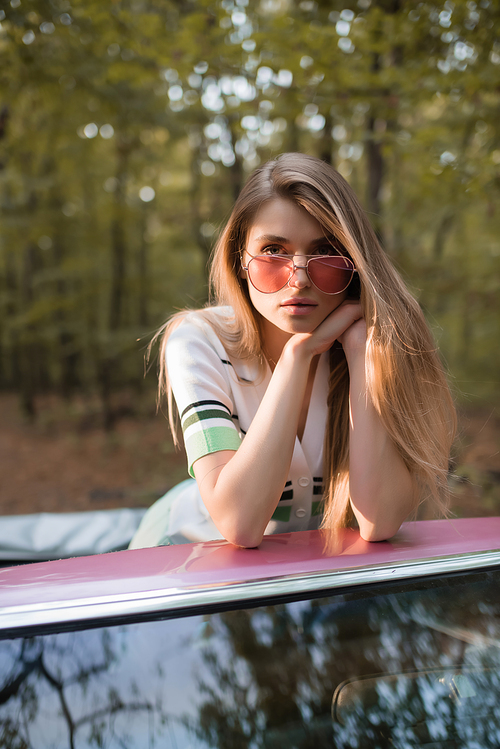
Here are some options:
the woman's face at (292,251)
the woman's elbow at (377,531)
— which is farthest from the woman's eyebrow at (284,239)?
the woman's elbow at (377,531)

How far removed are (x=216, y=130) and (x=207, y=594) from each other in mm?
8621

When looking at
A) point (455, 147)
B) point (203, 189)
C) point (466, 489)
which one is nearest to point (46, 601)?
point (455, 147)

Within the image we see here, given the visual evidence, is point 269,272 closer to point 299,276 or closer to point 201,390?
point 299,276

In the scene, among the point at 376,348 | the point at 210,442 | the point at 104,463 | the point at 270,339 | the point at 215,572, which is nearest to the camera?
the point at 215,572

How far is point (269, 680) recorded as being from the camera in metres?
1.02

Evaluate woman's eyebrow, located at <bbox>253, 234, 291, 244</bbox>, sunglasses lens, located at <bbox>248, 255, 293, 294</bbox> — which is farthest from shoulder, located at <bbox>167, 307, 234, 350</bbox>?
woman's eyebrow, located at <bbox>253, 234, 291, 244</bbox>

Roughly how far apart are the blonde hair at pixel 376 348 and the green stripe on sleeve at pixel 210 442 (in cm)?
36

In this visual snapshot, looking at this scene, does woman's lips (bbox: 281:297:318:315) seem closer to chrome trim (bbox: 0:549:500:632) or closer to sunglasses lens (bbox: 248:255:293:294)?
sunglasses lens (bbox: 248:255:293:294)

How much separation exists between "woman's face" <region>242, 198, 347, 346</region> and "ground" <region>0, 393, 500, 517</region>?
4442 mm

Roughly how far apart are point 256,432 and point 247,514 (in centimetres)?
24

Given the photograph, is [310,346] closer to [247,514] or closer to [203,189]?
[247,514]

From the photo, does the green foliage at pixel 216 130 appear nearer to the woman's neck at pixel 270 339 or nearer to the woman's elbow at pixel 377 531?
the woman's neck at pixel 270 339

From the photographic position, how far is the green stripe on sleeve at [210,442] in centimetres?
153

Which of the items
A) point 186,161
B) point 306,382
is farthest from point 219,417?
point 186,161
